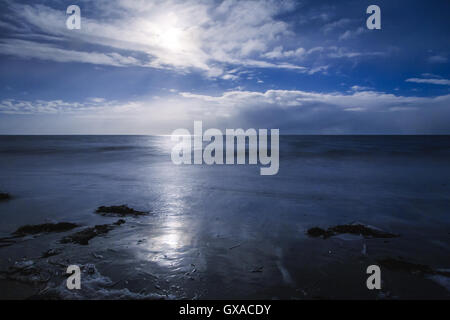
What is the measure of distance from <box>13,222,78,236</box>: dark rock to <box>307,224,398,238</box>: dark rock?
7.43m

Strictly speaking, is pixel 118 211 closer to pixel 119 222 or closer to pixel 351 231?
pixel 119 222

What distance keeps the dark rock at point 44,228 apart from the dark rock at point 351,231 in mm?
7435

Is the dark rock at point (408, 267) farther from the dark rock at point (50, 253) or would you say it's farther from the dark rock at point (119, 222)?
the dark rock at point (50, 253)

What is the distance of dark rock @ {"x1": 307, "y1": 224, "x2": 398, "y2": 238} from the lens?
23.8ft

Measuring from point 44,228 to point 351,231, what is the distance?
9.27 metres

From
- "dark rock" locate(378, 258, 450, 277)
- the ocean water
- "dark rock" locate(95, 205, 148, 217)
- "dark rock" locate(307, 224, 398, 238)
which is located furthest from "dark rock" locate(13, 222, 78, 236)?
"dark rock" locate(378, 258, 450, 277)

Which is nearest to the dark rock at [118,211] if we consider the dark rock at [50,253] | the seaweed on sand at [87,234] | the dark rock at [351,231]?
the seaweed on sand at [87,234]

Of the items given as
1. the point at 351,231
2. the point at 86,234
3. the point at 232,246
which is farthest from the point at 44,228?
the point at 351,231

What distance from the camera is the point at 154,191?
13.4m

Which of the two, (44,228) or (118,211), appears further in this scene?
(118,211)

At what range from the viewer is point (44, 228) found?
7.30 metres
